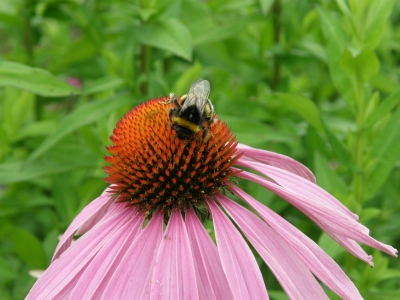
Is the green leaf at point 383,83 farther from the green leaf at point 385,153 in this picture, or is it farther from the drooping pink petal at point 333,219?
the drooping pink petal at point 333,219

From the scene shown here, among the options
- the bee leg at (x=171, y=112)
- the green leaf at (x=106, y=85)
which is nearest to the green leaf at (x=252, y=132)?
the green leaf at (x=106, y=85)

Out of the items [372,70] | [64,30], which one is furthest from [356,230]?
[64,30]

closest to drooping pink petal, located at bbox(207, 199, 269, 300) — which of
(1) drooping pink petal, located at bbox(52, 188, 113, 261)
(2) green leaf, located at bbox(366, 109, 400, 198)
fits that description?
(1) drooping pink petal, located at bbox(52, 188, 113, 261)

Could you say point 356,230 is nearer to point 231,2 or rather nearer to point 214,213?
point 214,213

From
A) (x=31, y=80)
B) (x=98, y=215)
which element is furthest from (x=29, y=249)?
(x=31, y=80)

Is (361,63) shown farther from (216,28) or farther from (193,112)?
(216,28)

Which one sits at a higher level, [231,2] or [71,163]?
[231,2]
